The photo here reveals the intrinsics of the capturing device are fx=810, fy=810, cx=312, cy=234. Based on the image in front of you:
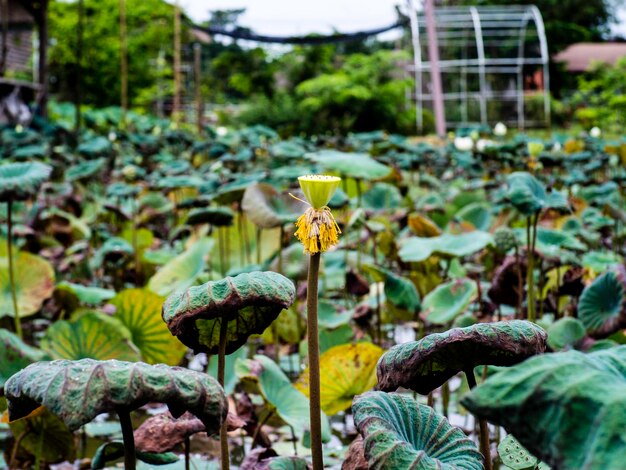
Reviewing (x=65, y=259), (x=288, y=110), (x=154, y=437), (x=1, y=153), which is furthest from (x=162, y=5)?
(x=154, y=437)

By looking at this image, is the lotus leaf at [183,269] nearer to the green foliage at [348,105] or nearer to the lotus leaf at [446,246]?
the lotus leaf at [446,246]

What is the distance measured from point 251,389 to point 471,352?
1.41 metres

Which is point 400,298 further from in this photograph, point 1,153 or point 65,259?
point 1,153

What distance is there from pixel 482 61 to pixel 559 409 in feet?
44.7

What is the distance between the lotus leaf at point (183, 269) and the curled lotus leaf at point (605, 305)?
1.24m

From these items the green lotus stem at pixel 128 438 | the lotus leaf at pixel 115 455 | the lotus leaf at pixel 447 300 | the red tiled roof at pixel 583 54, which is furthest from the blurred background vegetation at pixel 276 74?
the green lotus stem at pixel 128 438

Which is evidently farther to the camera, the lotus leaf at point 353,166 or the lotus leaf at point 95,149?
the lotus leaf at point 95,149

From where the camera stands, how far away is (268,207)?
2.27 meters

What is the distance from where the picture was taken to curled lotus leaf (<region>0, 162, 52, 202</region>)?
183cm

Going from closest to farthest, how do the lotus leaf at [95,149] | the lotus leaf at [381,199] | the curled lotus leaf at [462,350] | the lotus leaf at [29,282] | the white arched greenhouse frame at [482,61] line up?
the curled lotus leaf at [462,350]
the lotus leaf at [29,282]
the lotus leaf at [381,199]
the lotus leaf at [95,149]
the white arched greenhouse frame at [482,61]

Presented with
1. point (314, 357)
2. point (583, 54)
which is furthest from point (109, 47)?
point (314, 357)

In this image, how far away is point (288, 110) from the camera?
1545cm

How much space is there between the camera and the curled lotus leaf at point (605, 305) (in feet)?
5.81

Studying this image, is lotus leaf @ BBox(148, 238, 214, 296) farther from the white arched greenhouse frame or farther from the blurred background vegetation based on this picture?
the white arched greenhouse frame
